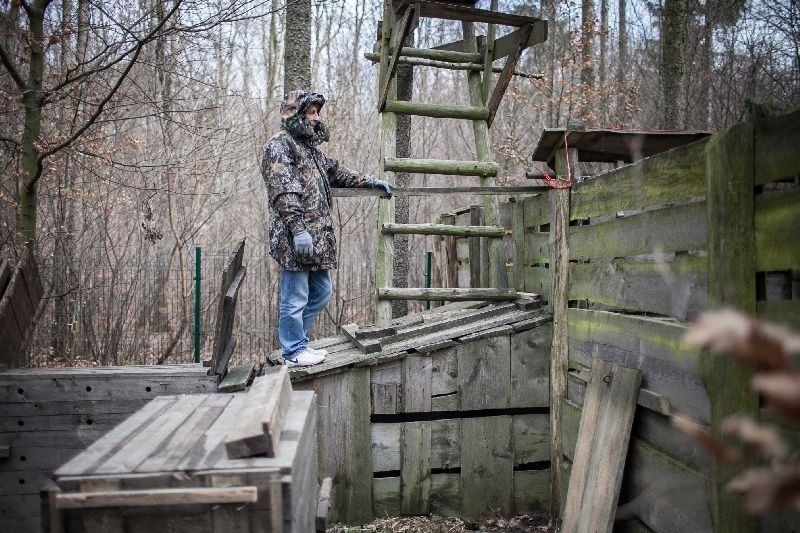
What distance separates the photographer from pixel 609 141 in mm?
4934

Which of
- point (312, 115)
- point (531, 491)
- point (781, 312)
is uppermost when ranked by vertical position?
point (312, 115)

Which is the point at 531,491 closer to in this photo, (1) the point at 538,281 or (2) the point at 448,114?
(1) the point at 538,281

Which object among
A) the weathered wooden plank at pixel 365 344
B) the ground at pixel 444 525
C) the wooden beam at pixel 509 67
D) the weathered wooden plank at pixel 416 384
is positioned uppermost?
the wooden beam at pixel 509 67

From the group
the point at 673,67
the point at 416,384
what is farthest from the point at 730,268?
the point at 673,67

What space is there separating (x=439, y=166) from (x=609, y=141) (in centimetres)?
156

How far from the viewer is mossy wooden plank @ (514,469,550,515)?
5.23 m

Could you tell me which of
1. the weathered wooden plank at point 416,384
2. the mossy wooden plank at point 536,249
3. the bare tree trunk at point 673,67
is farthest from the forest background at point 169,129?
the weathered wooden plank at point 416,384

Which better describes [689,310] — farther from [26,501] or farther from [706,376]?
[26,501]

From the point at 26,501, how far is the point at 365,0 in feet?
58.9

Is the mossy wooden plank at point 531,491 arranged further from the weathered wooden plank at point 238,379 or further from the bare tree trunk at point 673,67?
the bare tree trunk at point 673,67

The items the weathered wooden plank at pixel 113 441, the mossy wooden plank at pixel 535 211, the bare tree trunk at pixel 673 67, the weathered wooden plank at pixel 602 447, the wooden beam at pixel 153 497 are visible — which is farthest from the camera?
the bare tree trunk at pixel 673 67

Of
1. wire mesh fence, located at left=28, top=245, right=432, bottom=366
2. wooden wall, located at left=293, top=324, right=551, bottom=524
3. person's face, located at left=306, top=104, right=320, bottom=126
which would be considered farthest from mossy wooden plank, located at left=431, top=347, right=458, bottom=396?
wire mesh fence, located at left=28, top=245, right=432, bottom=366

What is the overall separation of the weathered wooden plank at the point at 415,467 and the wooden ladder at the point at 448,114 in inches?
39.0

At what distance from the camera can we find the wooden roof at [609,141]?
468 cm
